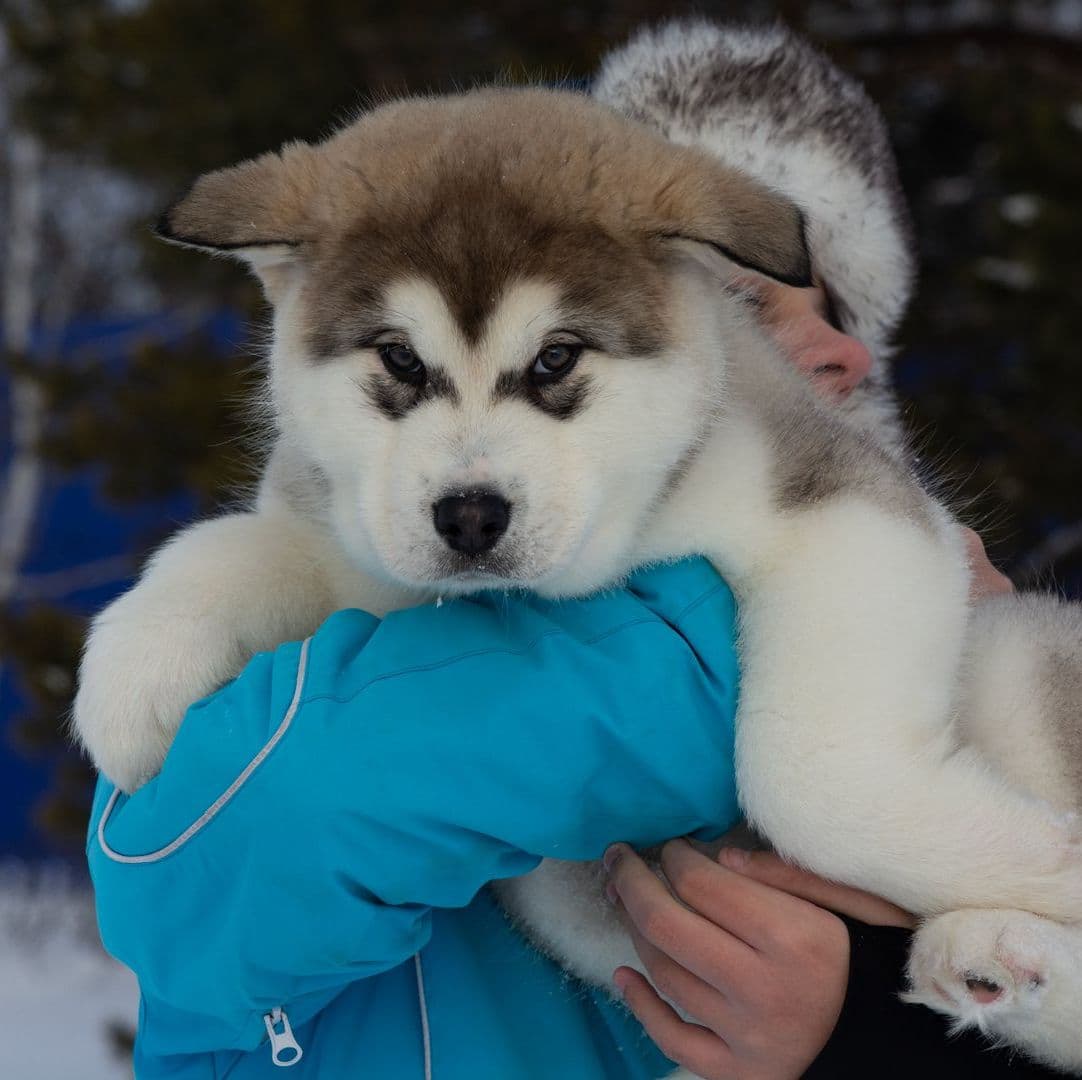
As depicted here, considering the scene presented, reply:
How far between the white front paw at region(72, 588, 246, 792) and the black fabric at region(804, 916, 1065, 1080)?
112cm

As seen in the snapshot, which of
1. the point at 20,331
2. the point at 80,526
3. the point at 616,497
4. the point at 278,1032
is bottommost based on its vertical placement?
the point at 80,526

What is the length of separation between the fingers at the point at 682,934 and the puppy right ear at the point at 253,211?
1199 mm

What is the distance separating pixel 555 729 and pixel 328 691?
0.34m

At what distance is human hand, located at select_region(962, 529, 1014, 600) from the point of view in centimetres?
258

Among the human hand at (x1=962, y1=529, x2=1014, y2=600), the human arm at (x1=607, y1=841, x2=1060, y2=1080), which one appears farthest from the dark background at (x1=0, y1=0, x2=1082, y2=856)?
the human arm at (x1=607, y1=841, x2=1060, y2=1080)

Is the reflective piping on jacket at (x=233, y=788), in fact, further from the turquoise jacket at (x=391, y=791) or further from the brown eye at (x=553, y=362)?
the brown eye at (x=553, y=362)

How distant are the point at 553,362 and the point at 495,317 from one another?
0.11 meters

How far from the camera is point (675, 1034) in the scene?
6.88 feet

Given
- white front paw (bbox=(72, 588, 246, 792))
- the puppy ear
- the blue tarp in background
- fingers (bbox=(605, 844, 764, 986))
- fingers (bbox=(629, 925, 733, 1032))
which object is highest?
the puppy ear

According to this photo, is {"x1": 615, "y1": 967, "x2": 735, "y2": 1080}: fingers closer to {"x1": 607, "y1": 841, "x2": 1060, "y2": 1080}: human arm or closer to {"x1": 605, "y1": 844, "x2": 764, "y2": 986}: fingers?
{"x1": 607, "y1": 841, "x2": 1060, "y2": 1080}: human arm

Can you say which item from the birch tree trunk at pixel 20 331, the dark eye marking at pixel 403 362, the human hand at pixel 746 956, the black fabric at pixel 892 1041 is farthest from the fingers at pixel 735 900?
the birch tree trunk at pixel 20 331

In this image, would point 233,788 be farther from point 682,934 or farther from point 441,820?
point 682,934

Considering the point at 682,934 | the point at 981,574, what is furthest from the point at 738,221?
the point at 682,934

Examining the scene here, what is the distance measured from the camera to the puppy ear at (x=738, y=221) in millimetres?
2061
